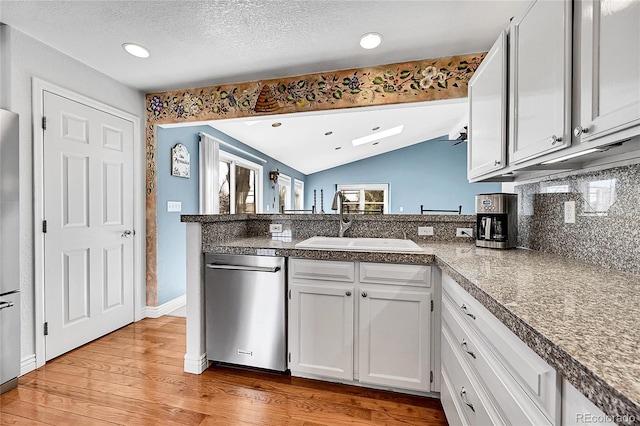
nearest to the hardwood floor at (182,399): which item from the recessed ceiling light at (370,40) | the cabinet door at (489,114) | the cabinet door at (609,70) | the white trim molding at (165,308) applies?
the white trim molding at (165,308)

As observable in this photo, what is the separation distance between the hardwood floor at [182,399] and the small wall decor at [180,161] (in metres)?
1.95

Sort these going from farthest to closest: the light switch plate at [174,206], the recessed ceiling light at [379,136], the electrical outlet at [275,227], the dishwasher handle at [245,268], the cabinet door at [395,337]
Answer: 1. the recessed ceiling light at [379,136]
2. the light switch plate at [174,206]
3. the electrical outlet at [275,227]
4. the dishwasher handle at [245,268]
5. the cabinet door at [395,337]

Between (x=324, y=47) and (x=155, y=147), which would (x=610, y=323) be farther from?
(x=155, y=147)

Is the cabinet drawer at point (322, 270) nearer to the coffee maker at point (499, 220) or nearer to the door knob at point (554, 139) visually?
the coffee maker at point (499, 220)

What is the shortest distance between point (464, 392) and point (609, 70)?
3.85 feet

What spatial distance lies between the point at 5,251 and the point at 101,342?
1102 mm

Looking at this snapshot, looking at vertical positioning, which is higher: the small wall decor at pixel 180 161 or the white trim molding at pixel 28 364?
the small wall decor at pixel 180 161

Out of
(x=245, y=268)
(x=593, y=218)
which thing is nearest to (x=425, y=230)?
(x=593, y=218)

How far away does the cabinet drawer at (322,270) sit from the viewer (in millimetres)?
1785

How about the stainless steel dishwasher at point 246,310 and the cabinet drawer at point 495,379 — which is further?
the stainless steel dishwasher at point 246,310

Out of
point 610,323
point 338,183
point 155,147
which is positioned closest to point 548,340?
point 610,323

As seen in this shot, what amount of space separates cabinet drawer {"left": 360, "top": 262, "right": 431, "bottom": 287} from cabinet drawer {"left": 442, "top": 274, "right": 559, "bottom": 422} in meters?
0.52

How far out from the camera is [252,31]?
203 cm

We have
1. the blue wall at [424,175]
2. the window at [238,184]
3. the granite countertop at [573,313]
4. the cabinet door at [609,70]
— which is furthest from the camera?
the blue wall at [424,175]
